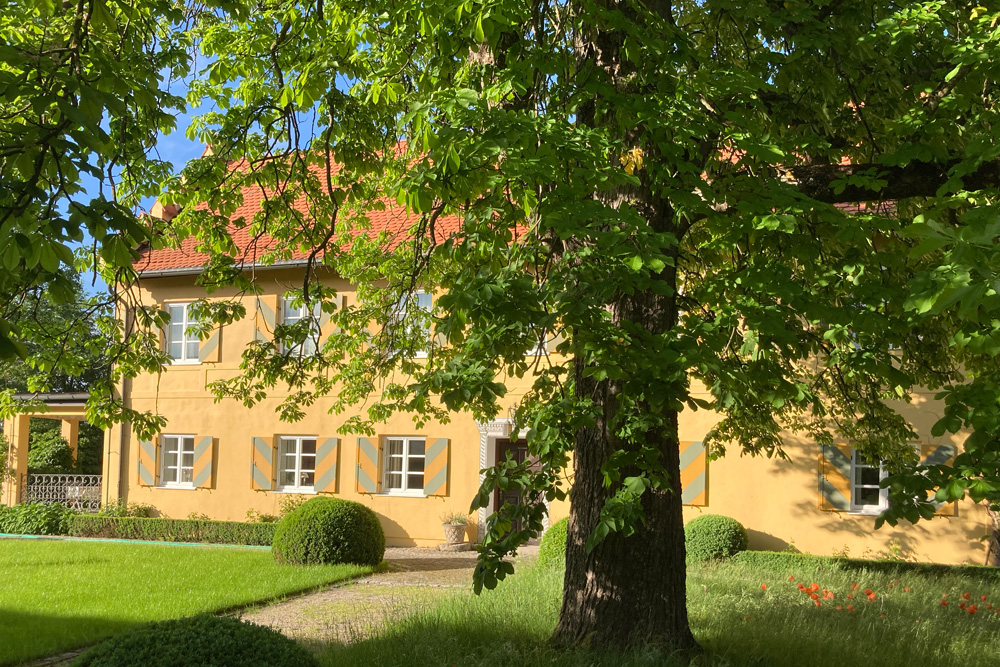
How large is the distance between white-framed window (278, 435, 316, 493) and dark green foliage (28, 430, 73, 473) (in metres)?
10.7

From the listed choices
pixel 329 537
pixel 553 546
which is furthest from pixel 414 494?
pixel 553 546

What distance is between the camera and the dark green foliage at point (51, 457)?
25125mm

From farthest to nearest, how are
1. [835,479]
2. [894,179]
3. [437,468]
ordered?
[437,468] < [835,479] < [894,179]

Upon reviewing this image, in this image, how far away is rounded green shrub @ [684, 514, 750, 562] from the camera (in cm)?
1331

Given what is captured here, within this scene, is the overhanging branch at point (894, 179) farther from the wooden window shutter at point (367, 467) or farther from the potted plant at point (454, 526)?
the wooden window shutter at point (367, 467)

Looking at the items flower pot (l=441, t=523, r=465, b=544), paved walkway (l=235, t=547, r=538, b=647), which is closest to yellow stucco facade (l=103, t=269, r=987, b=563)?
flower pot (l=441, t=523, r=465, b=544)

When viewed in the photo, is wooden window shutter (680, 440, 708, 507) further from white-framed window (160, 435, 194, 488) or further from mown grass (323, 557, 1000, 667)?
white-framed window (160, 435, 194, 488)

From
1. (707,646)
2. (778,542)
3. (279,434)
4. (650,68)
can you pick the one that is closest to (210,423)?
(279,434)

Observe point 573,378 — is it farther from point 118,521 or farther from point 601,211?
point 118,521

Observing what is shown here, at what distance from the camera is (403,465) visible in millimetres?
17250

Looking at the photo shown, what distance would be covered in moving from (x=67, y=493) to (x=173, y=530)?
438 centimetres

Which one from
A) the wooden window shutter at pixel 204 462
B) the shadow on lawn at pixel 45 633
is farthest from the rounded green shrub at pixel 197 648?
the wooden window shutter at pixel 204 462

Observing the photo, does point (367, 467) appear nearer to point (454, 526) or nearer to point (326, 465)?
point (326, 465)

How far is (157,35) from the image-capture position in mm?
8219
